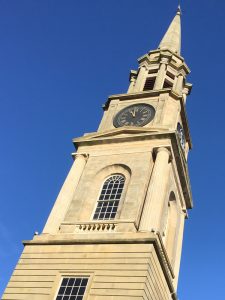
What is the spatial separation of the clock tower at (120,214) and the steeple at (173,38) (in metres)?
6.67

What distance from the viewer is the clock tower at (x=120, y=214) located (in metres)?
21.6

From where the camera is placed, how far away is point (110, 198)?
87.5ft

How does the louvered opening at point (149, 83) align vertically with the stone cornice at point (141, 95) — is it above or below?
above

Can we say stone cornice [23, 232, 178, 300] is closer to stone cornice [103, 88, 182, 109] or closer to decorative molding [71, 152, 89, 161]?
decorative molding [71, 152, 89, 161]

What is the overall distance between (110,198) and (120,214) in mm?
1909

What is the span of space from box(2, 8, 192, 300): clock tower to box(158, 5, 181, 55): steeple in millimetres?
6667

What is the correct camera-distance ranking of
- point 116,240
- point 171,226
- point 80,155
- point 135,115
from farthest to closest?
point 135,115, point 80,155, point 171,226, point 116,240

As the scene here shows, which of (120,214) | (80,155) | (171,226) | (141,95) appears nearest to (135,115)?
(141,95)

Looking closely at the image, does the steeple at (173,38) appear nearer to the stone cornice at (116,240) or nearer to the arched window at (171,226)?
the arched window at (171,226)

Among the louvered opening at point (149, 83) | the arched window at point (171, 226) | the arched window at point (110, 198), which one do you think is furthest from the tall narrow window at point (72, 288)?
the louvered opening at point (149, 83)

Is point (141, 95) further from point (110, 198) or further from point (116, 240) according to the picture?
point (116, 240)

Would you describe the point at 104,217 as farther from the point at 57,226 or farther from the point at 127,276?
the point at 127,276

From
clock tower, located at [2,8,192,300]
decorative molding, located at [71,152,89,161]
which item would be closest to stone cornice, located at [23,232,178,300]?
clock tower, located at [2,8,192,300]

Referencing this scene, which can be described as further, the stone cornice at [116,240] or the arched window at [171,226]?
the arched window at [171,226]
